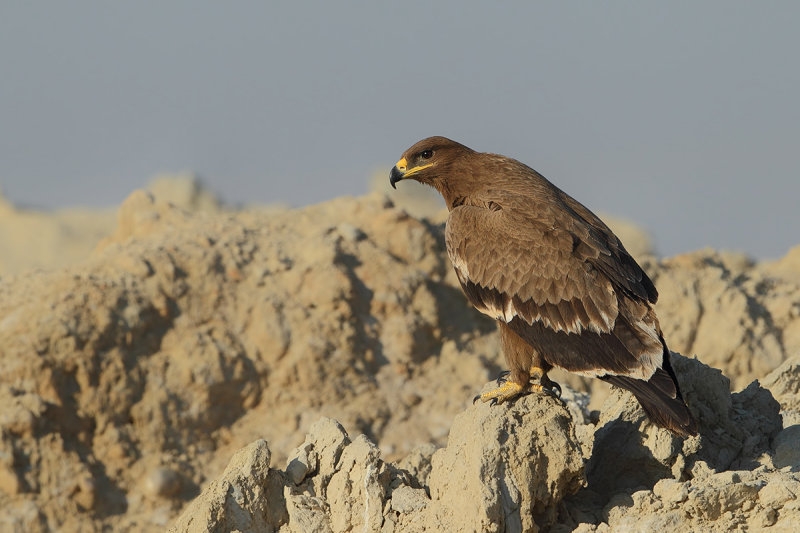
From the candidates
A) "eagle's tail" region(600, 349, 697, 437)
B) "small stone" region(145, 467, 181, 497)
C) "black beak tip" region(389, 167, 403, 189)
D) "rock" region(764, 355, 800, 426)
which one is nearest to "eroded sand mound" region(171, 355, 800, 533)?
"eagle's tail" region(600, 349, 697, 437)

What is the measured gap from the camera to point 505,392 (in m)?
7.68

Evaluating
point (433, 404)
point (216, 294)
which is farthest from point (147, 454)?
point (433, 404)

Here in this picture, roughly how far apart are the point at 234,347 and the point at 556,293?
21.0 ft

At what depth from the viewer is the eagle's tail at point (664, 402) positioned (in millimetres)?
A: 6941

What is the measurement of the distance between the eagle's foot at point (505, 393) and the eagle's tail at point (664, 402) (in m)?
0.76

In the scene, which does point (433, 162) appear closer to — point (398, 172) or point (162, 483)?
point (398, 172)

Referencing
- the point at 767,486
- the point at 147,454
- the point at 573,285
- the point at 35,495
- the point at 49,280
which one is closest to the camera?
the point at 767,486

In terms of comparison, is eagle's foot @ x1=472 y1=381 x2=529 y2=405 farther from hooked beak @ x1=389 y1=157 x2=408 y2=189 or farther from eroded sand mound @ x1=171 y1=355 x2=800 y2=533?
hooked beak @ x1=389 y1=157 x2=408 y2=189

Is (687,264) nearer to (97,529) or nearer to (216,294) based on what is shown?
(216,294)

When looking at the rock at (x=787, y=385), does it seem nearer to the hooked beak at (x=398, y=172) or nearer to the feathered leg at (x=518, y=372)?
the feathered leg at (x=518, y=372)

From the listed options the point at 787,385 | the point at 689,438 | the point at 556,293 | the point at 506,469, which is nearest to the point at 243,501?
the point at 506,469

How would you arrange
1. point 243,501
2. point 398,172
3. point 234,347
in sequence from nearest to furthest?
point 243,501
point 398,172
point 234,347

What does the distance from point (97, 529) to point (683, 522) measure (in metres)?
7.55

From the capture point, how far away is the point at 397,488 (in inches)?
293
